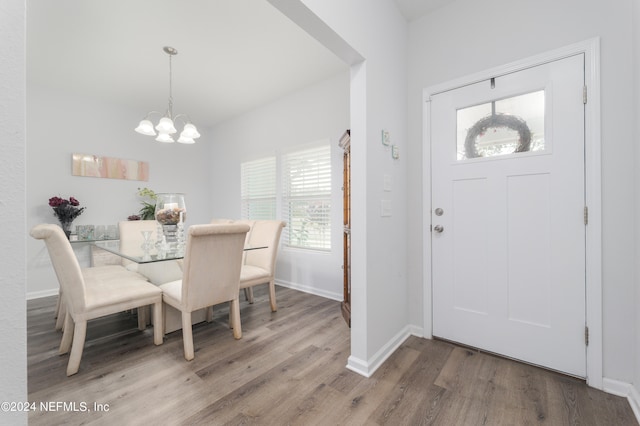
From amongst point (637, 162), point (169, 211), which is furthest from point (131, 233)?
point (637, 162)

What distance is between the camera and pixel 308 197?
362cm

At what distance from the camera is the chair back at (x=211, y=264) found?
1.86 meters

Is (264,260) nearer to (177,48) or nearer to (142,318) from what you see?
(142,318)

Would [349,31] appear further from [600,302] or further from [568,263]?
[600,302]

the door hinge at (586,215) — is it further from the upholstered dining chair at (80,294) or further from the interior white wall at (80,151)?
the interior white wall at (80,151)

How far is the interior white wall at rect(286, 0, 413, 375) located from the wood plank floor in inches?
9.2

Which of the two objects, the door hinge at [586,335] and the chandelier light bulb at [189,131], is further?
the chandelier light bulb at [189,131]

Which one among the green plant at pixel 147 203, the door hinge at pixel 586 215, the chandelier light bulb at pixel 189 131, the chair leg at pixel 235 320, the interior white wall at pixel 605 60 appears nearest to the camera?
the interior white wall at pixel 605 60

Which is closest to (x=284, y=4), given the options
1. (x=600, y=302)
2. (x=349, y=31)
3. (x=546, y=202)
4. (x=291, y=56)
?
(x=349, y=31)

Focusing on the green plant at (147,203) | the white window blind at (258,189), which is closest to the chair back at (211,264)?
the white window blind at (258,189)

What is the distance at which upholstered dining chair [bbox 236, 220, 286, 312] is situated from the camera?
106 inches

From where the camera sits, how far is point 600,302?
1.57 m

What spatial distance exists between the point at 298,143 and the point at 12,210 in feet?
10.7

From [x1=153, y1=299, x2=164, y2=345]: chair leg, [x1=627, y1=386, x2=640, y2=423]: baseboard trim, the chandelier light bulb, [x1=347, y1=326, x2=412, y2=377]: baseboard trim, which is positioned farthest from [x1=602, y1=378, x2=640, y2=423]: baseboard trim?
the chandelier light bulb
